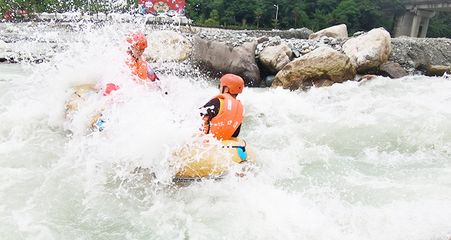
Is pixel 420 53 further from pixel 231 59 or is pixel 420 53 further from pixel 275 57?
pixel 231 59

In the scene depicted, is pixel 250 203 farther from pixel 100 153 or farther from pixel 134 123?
pixel 100 153

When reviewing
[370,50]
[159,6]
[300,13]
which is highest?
[370,50]

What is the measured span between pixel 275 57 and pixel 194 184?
20.6 ft

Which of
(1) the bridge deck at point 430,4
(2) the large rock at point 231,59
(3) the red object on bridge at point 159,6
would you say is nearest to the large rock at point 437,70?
(2) the large rock at point 231,59

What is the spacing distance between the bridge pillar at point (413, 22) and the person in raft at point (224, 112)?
147 feet

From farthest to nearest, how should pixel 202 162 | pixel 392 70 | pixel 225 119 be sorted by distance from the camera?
pixel 392 70 < pixel 225 119 < pixel 202 162

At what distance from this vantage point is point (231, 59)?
8.90 m

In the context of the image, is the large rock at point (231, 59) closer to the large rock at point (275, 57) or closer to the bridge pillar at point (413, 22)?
the large rock at point (275, 57)

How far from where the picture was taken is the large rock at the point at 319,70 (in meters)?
7.61

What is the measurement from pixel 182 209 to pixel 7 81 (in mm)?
7830

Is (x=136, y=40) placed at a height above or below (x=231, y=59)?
above

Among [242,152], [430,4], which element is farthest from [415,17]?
[242,152]

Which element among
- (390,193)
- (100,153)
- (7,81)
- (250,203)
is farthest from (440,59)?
(7,81)

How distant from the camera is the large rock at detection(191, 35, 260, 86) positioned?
28.5 feet
